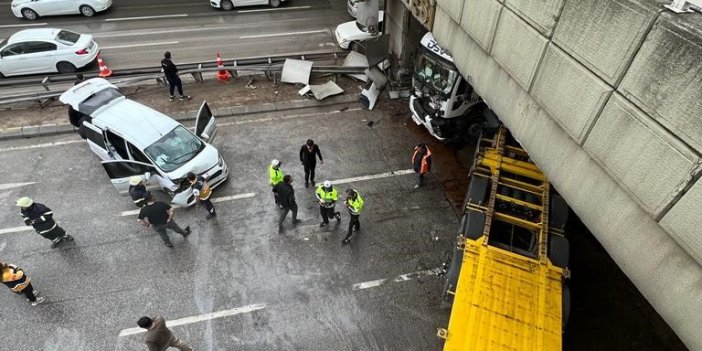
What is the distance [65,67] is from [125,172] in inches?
318

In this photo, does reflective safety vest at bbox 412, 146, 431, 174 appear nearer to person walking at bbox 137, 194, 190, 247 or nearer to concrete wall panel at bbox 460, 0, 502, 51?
concrete wall panel at bbox 460, 0, 502, 51

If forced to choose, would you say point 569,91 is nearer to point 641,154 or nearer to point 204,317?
point 641,154

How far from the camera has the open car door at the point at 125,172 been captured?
28.8 feet

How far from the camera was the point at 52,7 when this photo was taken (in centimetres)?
1667

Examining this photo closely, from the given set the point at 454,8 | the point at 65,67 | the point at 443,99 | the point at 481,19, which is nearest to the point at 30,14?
the point at 65,67

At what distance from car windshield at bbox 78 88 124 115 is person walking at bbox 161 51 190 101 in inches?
71.8

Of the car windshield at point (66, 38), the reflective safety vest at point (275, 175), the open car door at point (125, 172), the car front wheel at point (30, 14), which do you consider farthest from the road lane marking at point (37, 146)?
the car front wheel at point (30, 14)

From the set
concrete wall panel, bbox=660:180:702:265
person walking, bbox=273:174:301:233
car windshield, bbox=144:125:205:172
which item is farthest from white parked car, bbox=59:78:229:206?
concrete wall panel, bbox=660:180:702:265

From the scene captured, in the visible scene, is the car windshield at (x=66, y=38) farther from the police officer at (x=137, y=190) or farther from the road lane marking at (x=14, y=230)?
the police officer at (x=137, y=190)

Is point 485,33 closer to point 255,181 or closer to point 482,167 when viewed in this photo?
point 482,167

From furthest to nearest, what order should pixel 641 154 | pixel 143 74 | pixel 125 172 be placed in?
pixel 143 74, pixel 125 172, pixel 641 154

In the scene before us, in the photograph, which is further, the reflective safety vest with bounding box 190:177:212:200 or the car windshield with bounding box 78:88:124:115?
the car windshield with bounding box 78:88:124:115

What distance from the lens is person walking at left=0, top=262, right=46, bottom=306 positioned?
6.84 meters

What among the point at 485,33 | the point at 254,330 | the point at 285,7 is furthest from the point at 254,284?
the point at 285,7
